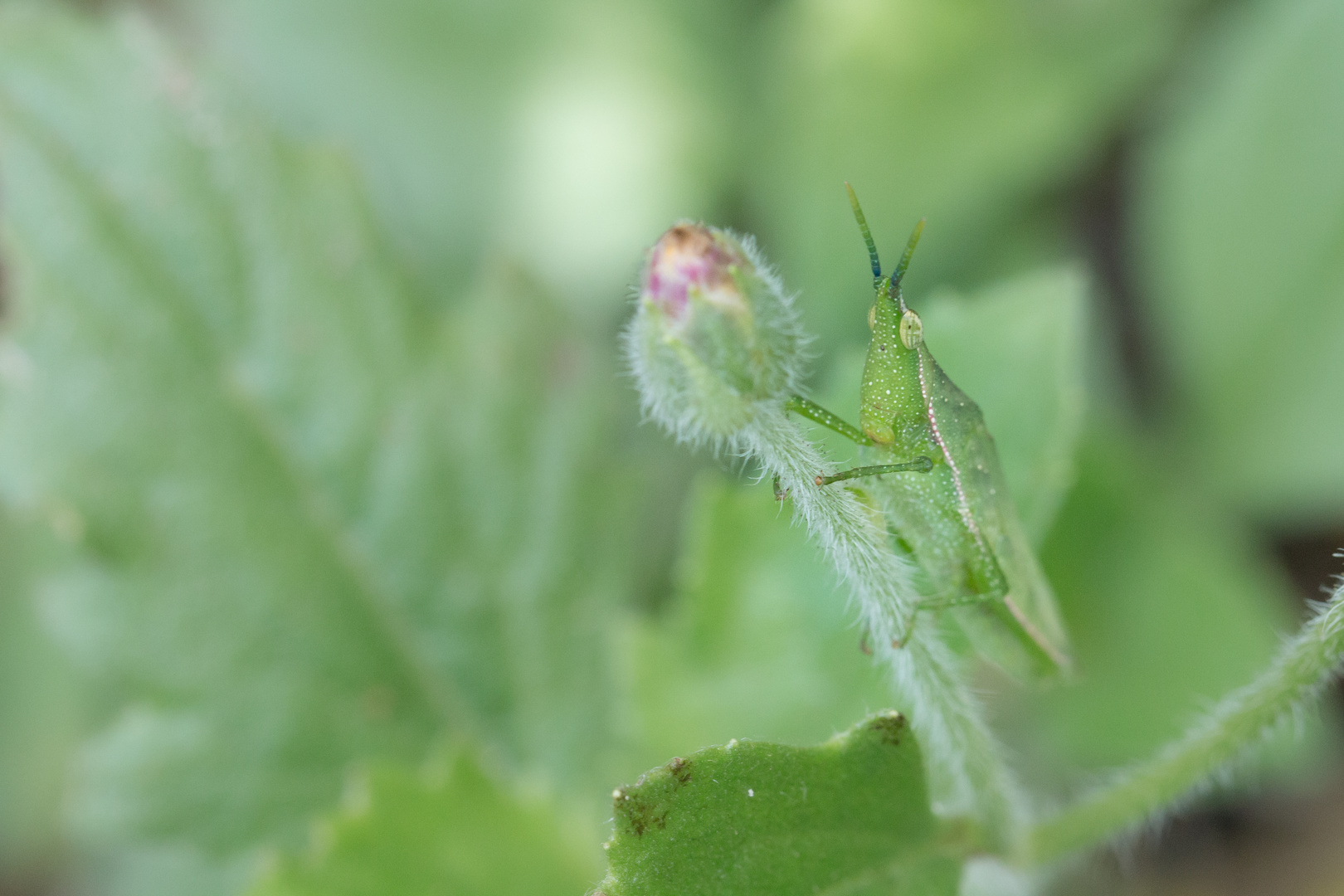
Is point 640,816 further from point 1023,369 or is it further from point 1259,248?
point 1259,248

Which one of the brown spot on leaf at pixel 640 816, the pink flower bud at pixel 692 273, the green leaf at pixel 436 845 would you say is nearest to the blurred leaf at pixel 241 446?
the green leaf at pixel 436 845

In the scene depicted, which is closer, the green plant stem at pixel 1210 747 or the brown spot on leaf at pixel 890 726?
the green plant stem at pixel 1210 747

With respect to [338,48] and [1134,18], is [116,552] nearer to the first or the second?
[338,48]

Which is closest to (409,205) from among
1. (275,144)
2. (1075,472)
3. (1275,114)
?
(275,144)

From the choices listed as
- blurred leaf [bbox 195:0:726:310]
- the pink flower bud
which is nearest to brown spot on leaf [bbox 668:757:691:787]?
the pink flower bud

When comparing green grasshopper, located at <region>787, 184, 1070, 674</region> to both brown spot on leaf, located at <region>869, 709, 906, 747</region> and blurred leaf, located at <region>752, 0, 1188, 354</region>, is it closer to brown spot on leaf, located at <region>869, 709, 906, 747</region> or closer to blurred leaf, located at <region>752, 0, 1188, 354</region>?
brown spot on leaf, located at <region>869, 709, 906, 747</region>

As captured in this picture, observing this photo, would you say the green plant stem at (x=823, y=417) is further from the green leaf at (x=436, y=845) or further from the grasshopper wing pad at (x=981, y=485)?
the green leaf at (x=436, y=845)
